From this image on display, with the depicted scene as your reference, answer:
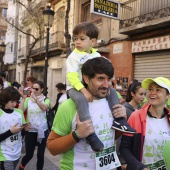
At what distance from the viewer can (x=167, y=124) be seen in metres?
2.49

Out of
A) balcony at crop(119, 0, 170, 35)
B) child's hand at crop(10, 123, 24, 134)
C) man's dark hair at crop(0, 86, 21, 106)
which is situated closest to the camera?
child's hand at crop(10, 123, 24, 134)

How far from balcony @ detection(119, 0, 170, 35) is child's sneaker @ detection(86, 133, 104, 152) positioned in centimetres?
754

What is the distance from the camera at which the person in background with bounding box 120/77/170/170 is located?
2396mm

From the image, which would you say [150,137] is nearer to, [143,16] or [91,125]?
[91,125]

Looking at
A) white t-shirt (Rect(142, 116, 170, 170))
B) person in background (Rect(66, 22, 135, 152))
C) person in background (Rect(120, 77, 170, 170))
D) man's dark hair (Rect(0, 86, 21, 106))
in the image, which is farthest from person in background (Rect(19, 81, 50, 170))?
white t-shirt (Rect(142, 116, 170, 170))

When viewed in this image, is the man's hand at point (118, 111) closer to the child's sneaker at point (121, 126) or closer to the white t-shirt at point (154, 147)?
the child's sneaker at point (121, 126)

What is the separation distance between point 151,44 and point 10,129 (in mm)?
7554

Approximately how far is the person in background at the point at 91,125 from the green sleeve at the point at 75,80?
0.12 m

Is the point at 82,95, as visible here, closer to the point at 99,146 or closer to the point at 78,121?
the point at 78,121

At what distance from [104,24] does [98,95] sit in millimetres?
11171

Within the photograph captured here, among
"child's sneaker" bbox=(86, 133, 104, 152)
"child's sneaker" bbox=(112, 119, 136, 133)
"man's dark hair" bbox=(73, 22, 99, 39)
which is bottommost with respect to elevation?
"child's sneaker" bbox=(86, 133, 104, 152)

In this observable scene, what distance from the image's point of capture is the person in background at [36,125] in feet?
16.1

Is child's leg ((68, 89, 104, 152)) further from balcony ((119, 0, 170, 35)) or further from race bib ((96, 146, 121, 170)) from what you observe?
balcony ((119, 0, 170, 35))

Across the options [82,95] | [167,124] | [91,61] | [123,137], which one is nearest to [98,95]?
[82,95]
